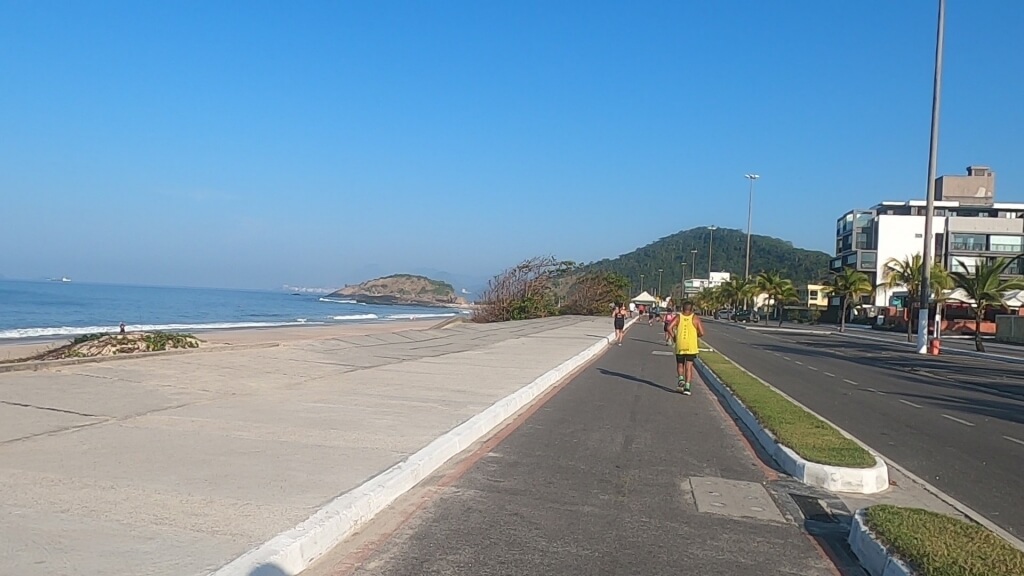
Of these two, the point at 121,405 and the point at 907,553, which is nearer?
the point at 907,553

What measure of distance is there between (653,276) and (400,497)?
169925mm

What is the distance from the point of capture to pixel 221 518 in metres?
5.91

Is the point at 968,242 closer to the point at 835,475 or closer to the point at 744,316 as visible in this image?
the point at 744,316

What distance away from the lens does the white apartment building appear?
8681 centimetres

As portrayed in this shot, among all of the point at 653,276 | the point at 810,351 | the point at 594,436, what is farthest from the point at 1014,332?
the point at 653,276

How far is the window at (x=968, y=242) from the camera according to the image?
87.1 meters

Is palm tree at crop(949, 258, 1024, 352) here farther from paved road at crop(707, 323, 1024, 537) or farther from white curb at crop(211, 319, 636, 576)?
Answer: white curb at crop(211, 319, 636, 576)

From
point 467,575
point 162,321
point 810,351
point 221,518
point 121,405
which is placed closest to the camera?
point 467,575

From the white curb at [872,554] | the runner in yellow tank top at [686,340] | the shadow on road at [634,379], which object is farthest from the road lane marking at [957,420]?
the white curb at [872,554]

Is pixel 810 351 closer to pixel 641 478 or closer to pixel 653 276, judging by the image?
pixel 641 478

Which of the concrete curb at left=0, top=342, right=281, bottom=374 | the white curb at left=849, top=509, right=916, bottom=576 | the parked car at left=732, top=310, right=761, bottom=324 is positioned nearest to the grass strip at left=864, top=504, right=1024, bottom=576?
the white curb at left=849, top=509, right=916, bottom=576

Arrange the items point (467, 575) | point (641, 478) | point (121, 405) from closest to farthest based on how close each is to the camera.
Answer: point (467, 575)
point (641, 478)
point (121, 405)

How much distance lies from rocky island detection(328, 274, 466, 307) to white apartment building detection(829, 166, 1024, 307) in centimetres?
7720

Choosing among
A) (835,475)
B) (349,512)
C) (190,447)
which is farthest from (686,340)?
(349,512)
